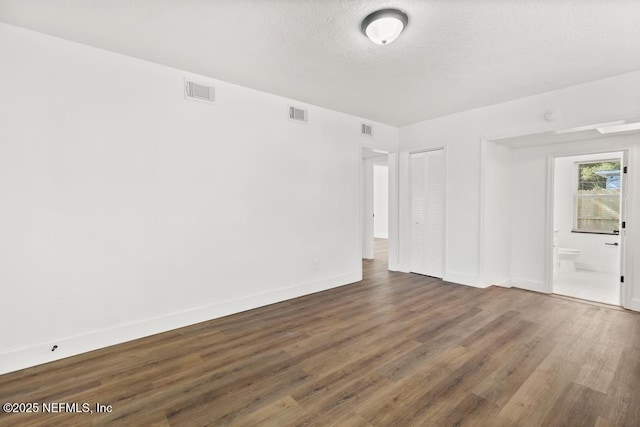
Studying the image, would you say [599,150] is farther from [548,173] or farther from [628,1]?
[628,1]

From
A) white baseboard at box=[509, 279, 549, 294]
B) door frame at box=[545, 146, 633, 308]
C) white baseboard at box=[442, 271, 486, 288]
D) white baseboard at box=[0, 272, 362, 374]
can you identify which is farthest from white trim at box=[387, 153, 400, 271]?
door frame at box=[545, 146, 633, 308]

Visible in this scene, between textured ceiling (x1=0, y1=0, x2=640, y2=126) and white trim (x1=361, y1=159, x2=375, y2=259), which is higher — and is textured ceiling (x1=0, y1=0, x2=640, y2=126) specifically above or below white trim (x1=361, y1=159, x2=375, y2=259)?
above

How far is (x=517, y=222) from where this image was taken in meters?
4.75

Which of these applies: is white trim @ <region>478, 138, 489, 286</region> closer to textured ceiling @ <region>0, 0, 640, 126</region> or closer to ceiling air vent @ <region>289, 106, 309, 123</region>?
textured ceiling @ <region>0, 0, 640, 126</region>

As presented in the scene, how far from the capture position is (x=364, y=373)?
2254 millimetres

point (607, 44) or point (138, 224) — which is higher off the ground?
point (607, 44)

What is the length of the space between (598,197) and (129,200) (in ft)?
26.0

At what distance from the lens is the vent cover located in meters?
4.87

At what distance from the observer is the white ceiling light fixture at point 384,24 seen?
2.12 m

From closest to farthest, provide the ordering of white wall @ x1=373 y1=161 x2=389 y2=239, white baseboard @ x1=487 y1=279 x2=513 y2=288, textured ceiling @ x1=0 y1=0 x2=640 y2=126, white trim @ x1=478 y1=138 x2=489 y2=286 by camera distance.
→ 1. textured ceiling @ x1=0 y1=0 x2=640 y2=126
2. white trim @ x1=478 y1=138 x2=489 y2=286
3. white baseboard @ x1=487 y1=279 x2=513 y2=288
4. white wall @ x1=373 y1=161 x2=389 y2=239

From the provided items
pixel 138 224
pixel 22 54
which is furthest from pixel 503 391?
pixel 22 54

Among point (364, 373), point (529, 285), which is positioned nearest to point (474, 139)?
point (529, 285)

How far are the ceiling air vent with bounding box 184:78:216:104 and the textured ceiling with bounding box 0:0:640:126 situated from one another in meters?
0.14

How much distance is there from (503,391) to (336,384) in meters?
1.17
